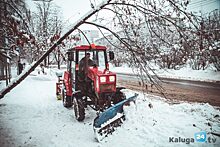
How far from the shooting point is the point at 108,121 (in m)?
3.58

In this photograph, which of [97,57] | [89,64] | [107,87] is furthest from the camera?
[97,57]

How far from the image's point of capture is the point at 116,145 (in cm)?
308

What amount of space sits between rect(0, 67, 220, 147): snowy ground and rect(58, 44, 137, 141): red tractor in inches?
15.8

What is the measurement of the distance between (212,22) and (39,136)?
Result: 3912mm

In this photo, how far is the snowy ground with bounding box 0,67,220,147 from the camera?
10.6 feet

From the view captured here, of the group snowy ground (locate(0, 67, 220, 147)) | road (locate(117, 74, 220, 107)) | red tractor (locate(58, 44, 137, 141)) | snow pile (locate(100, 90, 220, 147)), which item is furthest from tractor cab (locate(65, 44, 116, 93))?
road (locate(117, 74, 220, 107))

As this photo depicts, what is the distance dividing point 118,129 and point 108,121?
318mm

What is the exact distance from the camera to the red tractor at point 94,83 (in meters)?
4.05

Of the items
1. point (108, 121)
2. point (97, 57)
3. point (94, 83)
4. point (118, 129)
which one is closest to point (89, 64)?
point (97, 57)

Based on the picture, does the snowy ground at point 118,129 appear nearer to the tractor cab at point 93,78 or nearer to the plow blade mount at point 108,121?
the plow blade mount at point 108,121

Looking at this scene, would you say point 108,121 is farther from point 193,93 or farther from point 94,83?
point 193,93

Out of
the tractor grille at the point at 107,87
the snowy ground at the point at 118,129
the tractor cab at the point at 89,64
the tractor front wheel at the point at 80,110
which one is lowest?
the snowy ground at the point at 118,129

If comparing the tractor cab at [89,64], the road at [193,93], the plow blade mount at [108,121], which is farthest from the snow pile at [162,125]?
the tractor cab at [89,64]

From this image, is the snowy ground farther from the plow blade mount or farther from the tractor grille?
the tractor grille
